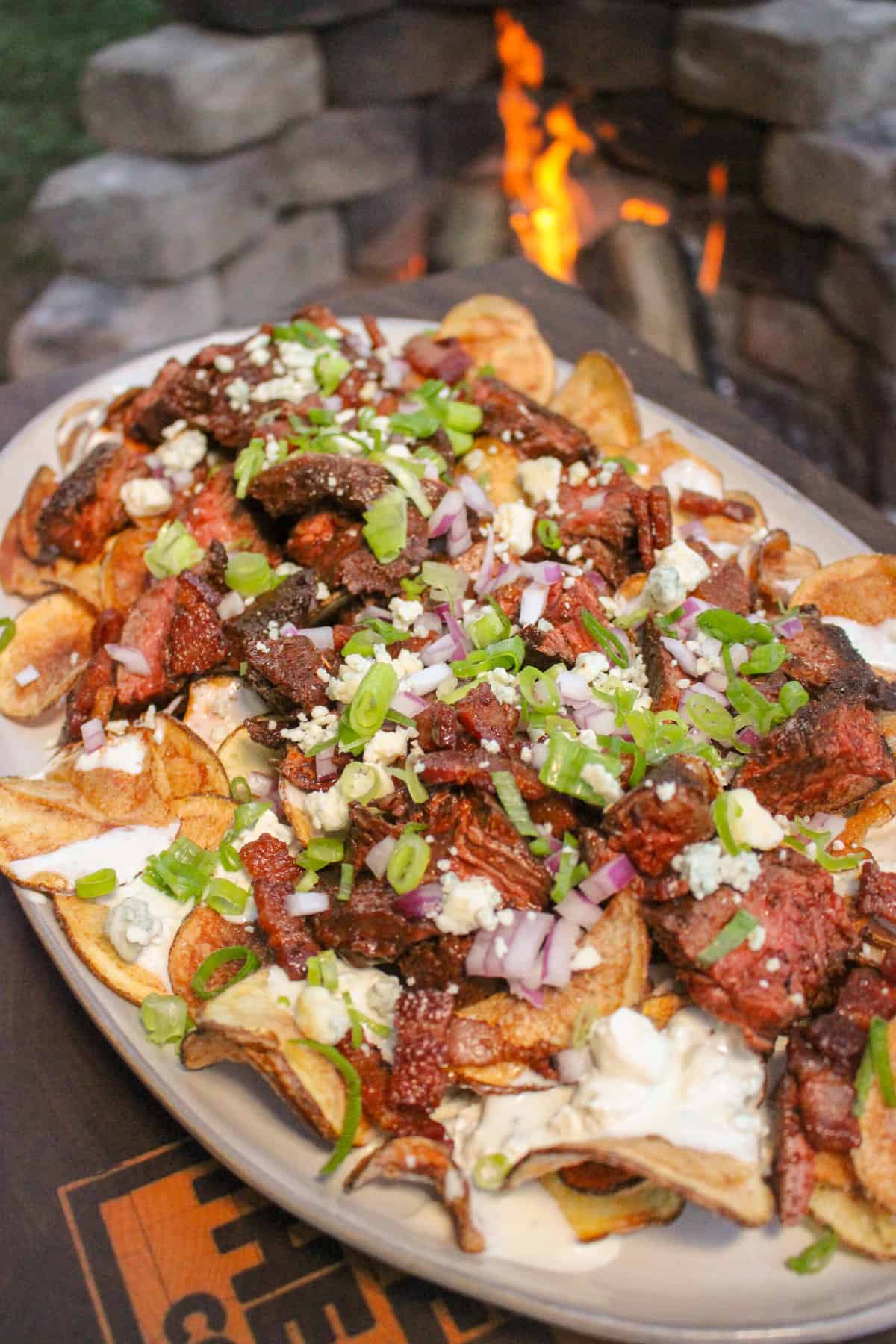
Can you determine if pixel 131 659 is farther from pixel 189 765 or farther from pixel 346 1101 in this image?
pixel 346 1101

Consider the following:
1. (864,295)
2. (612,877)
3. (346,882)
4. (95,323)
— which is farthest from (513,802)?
(95,323)

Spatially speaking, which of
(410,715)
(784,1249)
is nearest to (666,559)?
(410,715)

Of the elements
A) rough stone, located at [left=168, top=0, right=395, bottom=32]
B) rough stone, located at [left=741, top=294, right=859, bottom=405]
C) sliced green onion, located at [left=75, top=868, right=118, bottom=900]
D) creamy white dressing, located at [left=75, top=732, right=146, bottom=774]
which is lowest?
rough stone, located at [left=741, top=294, right=859, bottom=405]

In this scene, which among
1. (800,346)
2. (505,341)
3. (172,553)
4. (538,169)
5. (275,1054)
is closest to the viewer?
(275,1054)

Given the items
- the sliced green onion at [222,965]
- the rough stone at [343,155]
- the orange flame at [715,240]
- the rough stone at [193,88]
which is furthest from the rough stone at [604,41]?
the sliced green onion at [222,965]

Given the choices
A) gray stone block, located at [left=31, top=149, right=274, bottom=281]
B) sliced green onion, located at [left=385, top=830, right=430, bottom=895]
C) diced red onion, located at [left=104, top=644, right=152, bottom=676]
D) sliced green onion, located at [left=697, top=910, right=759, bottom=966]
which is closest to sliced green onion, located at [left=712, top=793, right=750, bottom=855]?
sliced green onion, located at [left=697, top=910, right=759, bottom=966]

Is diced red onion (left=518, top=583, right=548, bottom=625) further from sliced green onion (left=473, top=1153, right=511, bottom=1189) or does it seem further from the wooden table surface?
the wooden table surface
